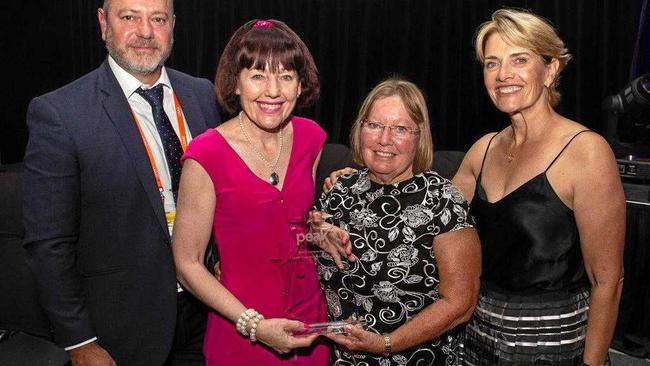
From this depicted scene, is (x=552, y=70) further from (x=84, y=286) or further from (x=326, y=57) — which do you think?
(x=326, y=57)

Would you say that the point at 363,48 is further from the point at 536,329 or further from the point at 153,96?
the point at 536,329

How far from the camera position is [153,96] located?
2.09 metres

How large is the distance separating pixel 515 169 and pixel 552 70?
32cm

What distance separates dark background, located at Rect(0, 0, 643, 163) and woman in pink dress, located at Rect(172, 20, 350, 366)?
3.89 meters

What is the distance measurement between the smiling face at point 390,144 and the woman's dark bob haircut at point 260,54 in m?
0.26

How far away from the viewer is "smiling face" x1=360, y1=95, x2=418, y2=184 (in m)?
1.74

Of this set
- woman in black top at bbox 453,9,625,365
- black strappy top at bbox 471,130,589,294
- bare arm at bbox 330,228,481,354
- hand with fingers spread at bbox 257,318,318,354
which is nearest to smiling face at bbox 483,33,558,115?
woman in black top at bbox 453,9,625,365

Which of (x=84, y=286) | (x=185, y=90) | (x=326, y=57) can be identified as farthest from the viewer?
(x=326, y=57)

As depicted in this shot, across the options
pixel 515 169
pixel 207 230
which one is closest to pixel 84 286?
pixel 207 230

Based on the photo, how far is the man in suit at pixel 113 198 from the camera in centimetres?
180

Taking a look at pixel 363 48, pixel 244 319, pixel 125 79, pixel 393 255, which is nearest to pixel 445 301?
pixel 393 255

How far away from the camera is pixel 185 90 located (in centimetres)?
225

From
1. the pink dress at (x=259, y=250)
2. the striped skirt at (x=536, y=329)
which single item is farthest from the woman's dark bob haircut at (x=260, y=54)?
the striped skirt at (x=536, y=329)

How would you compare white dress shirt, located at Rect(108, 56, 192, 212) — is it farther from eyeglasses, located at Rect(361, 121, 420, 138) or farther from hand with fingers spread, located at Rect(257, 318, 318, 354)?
eyeglasses, located at Rect(361, 121, 420, 138)
